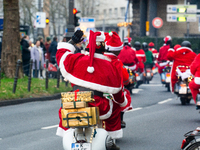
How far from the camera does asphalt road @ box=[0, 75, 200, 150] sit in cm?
852

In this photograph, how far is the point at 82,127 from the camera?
533 cm

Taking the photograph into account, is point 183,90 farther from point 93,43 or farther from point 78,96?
point 78,96

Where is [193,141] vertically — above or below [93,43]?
below

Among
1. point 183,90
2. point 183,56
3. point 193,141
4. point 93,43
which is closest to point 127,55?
point 183,56

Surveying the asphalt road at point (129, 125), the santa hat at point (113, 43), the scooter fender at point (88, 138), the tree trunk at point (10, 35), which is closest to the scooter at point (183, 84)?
the asphalt road at point (129, 125)

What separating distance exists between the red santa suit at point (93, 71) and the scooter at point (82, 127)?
41cm

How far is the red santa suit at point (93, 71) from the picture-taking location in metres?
5.81

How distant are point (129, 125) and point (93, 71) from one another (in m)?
5.10

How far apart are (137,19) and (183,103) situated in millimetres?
34965

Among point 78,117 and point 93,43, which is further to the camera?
point 93,43

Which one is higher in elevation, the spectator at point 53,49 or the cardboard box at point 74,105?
the cardboard box at point 74,105

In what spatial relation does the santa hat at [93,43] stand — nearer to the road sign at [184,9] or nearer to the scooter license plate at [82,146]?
the scooter license plate at [82,146]

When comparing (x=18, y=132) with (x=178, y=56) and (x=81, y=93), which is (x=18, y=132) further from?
(x=178, y=56)

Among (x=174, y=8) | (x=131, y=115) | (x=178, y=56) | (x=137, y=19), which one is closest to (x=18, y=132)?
(x=131, y=115)
